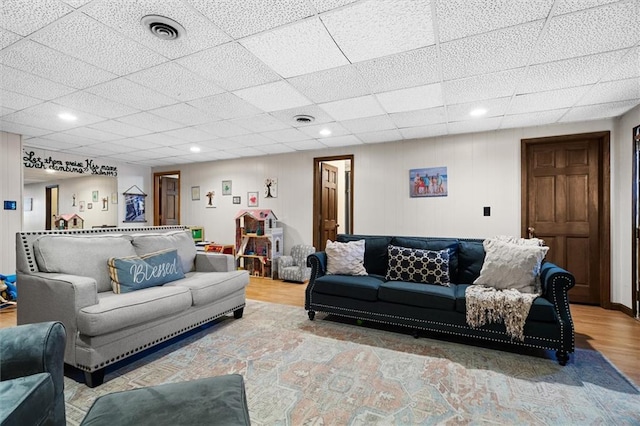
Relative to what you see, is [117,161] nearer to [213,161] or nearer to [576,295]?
[213,161]

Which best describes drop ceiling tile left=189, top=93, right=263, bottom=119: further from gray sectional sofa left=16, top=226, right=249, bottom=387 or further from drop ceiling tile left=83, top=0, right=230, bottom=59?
gray sectional sofa left=16, top=226, right=249, bottom=387

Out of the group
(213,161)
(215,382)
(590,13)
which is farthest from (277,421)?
(213,161)

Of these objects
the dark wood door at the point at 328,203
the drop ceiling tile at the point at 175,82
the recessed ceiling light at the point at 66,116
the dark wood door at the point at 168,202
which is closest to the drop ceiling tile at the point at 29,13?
the drop ceiling tile at the point at 175,82

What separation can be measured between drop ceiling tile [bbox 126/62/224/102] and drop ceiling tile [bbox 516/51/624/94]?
2.84 m

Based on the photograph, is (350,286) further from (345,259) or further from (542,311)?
(542,311)

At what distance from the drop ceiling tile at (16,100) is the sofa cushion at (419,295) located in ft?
13.3

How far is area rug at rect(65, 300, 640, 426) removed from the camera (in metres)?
1.82

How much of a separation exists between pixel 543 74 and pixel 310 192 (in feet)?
12.8

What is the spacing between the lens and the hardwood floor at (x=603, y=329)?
8.28ft

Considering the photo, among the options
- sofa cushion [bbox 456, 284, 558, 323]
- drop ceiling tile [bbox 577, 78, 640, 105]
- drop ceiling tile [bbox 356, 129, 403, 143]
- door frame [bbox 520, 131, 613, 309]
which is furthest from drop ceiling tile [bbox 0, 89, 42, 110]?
door frame [bbox 520, 131, 613, 309]

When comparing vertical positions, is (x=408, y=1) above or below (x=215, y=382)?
above

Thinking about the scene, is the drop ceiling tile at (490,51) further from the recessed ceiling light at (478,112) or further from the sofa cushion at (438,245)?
the sofa cushion at (438,245)

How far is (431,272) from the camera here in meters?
3.20

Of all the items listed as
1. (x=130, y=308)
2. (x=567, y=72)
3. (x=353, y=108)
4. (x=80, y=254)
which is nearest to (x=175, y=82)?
(x=80, y=254)
